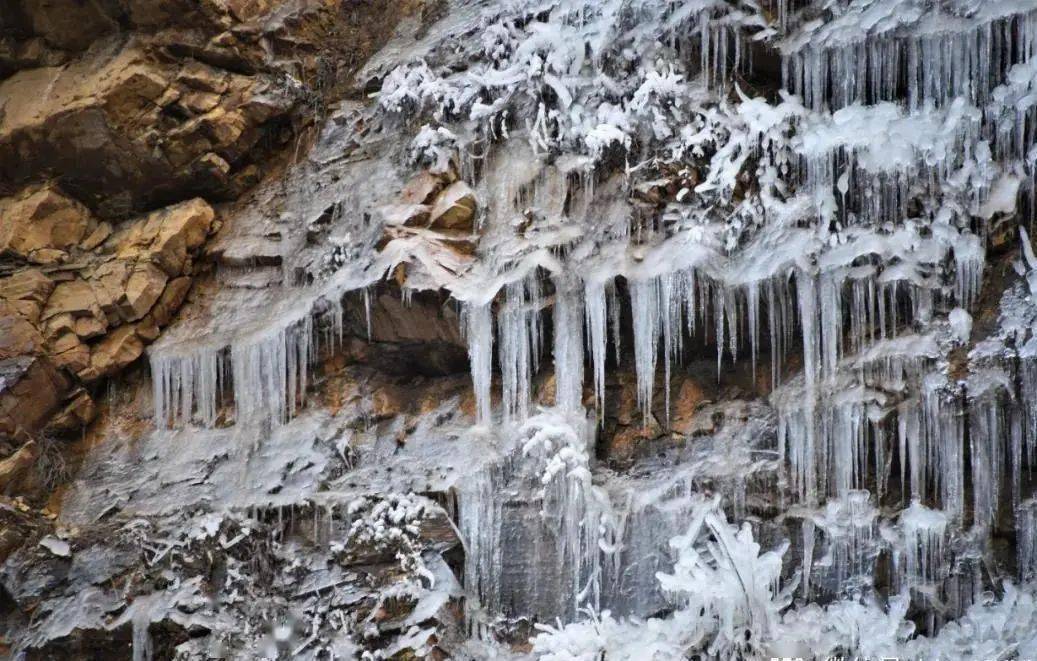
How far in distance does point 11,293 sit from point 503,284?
4.87 m

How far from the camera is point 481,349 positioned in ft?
31.3

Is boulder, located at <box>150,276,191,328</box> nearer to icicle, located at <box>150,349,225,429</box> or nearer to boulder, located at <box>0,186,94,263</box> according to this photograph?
icicle, located at <box>150,349,225,429</box>

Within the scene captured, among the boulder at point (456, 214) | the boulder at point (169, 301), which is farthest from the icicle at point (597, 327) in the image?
the boulder at point (169, 301)

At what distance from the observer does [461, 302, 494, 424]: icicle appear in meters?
9.48

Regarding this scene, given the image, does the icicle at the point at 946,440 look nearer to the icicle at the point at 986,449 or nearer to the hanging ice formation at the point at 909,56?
the icicle at the point at 986,449

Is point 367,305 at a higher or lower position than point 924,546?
higher

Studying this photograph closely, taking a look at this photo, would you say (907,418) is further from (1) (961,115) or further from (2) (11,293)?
(2) (11,293)

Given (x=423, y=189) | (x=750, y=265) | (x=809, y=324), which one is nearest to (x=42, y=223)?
(x=423, y=189)

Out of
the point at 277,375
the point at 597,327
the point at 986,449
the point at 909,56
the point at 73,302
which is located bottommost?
the point at 986,449

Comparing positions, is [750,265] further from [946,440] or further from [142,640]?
[142,640]

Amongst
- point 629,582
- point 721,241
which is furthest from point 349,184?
point 629,582

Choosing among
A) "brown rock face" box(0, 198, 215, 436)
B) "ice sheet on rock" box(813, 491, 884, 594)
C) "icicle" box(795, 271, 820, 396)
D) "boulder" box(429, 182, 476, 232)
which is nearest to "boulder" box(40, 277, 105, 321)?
"brown rock face" box(0, 198, 215, 436)

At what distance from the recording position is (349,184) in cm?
1146

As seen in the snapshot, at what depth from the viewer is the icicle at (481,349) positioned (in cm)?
948
